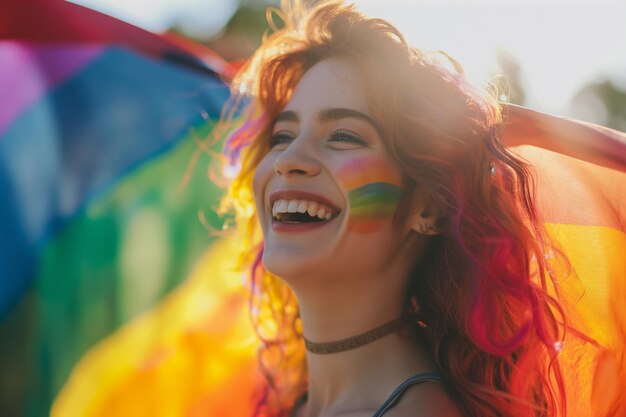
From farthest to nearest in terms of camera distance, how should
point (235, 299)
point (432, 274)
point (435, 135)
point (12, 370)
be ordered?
1. point (235, 299)
2. point (12, 370)
3. point (432, 274)
4. point (435, 135)

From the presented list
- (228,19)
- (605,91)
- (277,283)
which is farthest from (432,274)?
(605,91)

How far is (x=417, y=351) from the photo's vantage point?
2.11 m

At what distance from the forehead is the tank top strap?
70cm

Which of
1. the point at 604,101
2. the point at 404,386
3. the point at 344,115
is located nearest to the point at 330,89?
the point at 344,115

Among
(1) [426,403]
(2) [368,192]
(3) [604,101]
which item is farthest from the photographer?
(3) [604,101]

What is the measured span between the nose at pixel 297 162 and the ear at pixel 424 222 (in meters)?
0.29

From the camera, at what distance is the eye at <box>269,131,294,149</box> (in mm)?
2269

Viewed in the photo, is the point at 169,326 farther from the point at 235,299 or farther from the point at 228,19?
the point at 228,19

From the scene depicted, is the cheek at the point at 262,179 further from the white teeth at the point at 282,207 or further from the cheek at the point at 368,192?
the cheek at the point at 368,192

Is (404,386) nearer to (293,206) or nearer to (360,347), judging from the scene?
(360,347)

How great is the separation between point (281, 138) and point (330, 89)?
251 millimetres

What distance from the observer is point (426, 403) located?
1927 millimetres

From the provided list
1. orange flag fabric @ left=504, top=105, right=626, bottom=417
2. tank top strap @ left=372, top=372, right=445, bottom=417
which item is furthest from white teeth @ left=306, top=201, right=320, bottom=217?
orange flag fabric @ left=504, top=105, right=626, bottom=417

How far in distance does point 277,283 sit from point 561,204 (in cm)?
A: 102
